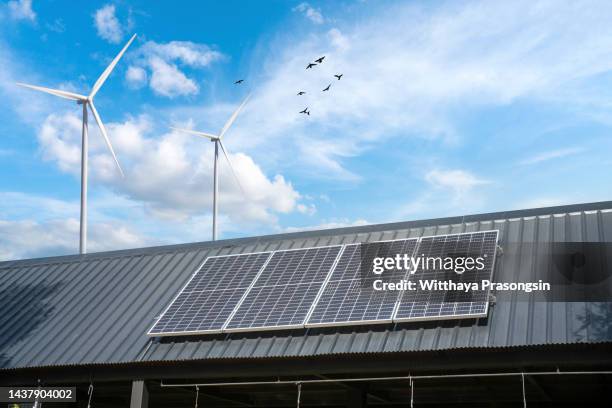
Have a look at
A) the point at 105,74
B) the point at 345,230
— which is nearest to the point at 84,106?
the point at 105,74

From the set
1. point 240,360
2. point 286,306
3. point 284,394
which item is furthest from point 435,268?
point 284,394

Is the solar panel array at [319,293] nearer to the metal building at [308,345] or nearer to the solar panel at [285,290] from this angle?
the solar panel at [285,290]

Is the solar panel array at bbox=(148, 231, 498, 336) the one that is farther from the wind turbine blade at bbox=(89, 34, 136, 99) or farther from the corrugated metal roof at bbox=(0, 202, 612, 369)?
the wind turbine blade at bbox=(89, 34, 136, 99)

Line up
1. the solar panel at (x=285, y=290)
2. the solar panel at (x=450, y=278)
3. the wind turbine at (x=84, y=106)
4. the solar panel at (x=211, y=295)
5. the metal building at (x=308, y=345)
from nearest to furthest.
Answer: the metal building at (x=308, y=345) < the solar panel at (x=450, y=278) < the solar panel at (x=285, y=290) < the solar panel at (x=211, y=295) < the wind turbine at (x=84, y=106)

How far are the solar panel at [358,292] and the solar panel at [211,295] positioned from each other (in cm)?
241

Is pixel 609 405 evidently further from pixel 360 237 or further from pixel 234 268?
pixel 234 268

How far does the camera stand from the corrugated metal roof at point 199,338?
16.1m

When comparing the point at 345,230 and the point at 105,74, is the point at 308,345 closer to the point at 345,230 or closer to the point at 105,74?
the point at 345,230

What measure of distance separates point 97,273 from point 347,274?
9201 mm

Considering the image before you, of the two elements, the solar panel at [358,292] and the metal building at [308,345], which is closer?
the metal building at [308,345]

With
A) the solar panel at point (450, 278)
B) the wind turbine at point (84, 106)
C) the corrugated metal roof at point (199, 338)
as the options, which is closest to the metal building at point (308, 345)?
the corrugated metal roof at point (199, 338)

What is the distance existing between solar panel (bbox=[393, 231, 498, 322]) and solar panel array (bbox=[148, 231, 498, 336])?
2cm

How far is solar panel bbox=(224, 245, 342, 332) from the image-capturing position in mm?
18172

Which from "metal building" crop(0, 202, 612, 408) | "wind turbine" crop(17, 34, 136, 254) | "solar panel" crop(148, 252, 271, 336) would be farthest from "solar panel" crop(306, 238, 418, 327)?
"wind turbine" crop(17, 34, 136, 254)
